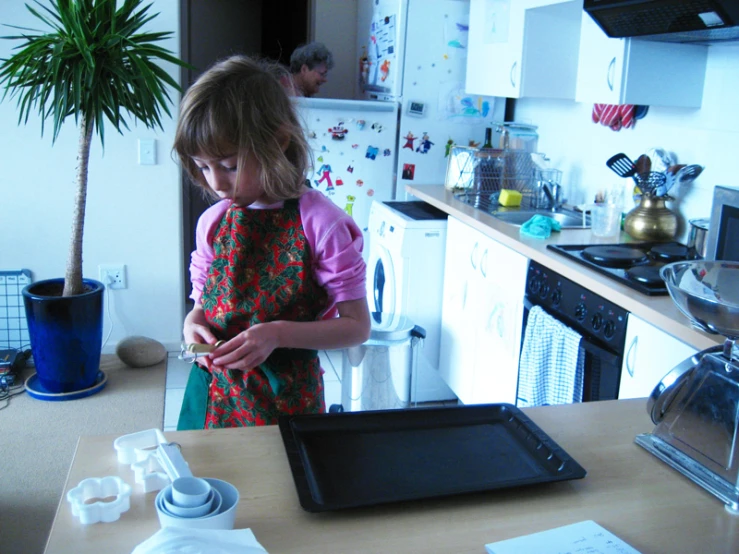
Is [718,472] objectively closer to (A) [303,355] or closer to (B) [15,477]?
(A) [303,355]

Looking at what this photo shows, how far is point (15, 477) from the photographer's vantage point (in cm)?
247

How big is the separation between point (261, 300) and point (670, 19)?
55.2 inches

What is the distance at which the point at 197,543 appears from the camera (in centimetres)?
71

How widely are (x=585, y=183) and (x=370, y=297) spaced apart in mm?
1218

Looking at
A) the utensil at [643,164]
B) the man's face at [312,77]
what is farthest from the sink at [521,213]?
the man's face at [312,77]

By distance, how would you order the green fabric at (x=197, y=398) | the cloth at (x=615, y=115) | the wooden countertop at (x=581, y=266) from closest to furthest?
the green fabric at (x=197, y=398) < the wooden countertop at (x=581, y=266) < the cloth at (x=615, y=115)

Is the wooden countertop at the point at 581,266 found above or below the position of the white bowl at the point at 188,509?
above

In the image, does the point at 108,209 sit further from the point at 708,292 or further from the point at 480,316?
the point at 708,292

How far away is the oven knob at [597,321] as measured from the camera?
2.03 meters

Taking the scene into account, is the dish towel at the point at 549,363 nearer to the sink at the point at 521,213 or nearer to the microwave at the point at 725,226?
the microwave at the point at 725,226

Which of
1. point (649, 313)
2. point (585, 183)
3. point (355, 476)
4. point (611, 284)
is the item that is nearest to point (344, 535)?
point (355, 476)

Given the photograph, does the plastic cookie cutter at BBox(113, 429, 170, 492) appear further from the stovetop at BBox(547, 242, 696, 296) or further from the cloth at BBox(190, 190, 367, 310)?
the stovetop at BBox(547, 242, 696, 296)

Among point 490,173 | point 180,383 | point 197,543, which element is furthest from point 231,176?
point 180,383

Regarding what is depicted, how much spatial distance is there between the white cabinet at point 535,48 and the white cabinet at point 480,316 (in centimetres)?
65
